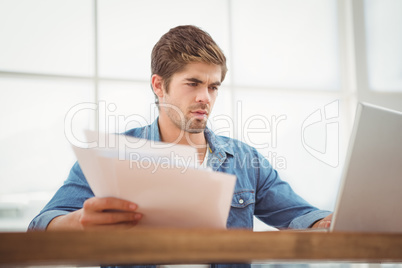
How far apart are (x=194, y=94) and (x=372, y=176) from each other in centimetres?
100

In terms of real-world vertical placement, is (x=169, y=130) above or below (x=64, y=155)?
above

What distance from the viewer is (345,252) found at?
1.88ft

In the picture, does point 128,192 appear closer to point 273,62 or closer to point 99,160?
point 99,160

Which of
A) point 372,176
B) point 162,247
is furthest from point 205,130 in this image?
point 162,247

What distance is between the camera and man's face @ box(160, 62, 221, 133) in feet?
5.52

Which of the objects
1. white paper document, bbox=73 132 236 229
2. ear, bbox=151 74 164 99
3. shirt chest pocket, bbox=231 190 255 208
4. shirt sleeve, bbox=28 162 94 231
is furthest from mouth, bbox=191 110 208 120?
white paper document, bbox=73 132 236 229

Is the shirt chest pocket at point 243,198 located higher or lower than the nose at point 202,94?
lower

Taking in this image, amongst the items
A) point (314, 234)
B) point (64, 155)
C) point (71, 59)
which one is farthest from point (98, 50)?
point (314, 234)

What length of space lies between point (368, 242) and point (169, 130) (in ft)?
4.05

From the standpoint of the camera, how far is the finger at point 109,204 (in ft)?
2.46

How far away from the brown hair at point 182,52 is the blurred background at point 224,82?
2.84ft

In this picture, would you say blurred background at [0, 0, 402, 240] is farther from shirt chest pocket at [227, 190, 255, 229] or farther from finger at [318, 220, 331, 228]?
finger at [318, 220, 331, 228]

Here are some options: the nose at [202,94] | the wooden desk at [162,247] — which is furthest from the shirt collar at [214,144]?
the wooden desk at [162,247]

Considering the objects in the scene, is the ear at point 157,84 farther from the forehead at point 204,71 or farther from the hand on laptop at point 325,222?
the hand on laptop at point 325,222
